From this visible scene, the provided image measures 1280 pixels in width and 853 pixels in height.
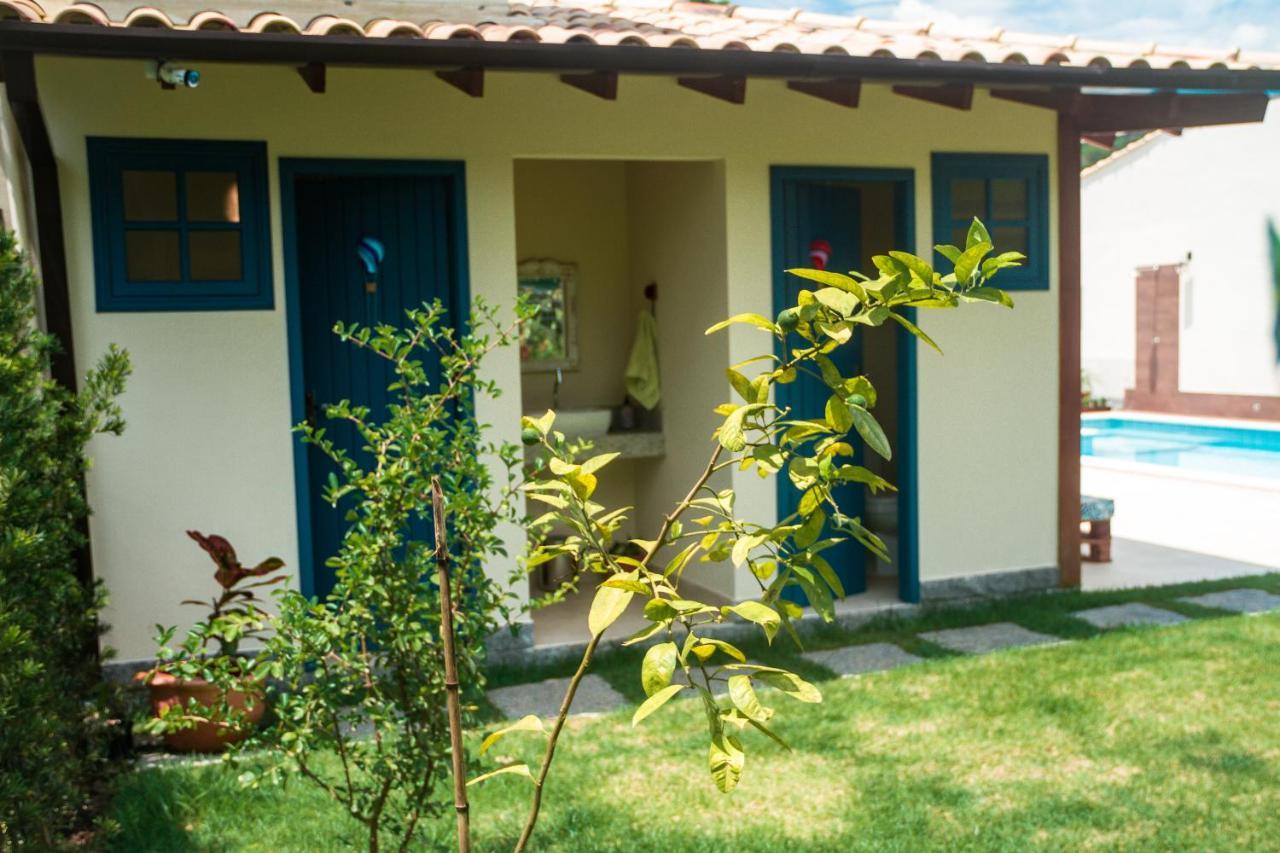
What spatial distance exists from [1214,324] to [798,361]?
1922 cm

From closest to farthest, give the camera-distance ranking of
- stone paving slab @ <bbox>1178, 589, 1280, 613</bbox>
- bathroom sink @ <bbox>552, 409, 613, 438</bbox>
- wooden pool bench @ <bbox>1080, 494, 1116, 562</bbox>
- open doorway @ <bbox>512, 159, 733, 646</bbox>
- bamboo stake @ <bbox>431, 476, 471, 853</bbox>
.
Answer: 1. bamboo stake @ <bbox>431, 476, 471, 853</bbox>
2. stone paving slab @ <bbox>1178, 589, 1280, 613</bbox>
3. open doorway @ <bbox>512, 159, 733, 646</bbox>
4. bathroom sink @ <bbox>552, 409, 613, 438</bbox>
5. wooden pool bench @ <bbox>1080, 494, 1116, 562</bbox>

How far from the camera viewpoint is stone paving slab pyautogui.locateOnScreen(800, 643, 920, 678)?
6.43 m

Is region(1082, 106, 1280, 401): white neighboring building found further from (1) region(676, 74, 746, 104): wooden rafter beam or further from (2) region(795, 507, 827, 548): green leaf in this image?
(2) region(795, 507, 827, 548): green leaf

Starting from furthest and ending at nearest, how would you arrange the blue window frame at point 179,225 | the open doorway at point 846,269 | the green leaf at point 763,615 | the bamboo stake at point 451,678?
the open doorway at point 846,269, the blue window frame at point 179,225, the bamboo stake at point 451,678, the green leaf at point 763,615

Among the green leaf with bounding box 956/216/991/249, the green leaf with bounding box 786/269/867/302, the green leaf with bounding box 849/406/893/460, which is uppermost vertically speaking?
the green leaf with bounding box 956/216/991/249

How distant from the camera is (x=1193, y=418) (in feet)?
61.8

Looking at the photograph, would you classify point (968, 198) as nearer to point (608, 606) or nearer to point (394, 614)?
point (394, 614)

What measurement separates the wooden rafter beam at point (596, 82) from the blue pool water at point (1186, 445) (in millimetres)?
11823

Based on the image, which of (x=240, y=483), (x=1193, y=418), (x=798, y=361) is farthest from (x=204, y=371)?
(x=1193, y=418)

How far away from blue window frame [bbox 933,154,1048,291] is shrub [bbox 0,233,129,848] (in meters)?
4.88

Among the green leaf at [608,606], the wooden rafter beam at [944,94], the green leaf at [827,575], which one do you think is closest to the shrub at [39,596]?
the green leaf at [608,606]

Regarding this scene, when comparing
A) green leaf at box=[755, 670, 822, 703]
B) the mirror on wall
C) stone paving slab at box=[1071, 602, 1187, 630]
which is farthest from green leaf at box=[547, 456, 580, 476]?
the mirror on wall

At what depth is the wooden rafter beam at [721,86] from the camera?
6469mm

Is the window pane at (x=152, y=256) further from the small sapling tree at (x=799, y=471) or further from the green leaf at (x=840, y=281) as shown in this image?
the green leaf at (x=840, y=281)
